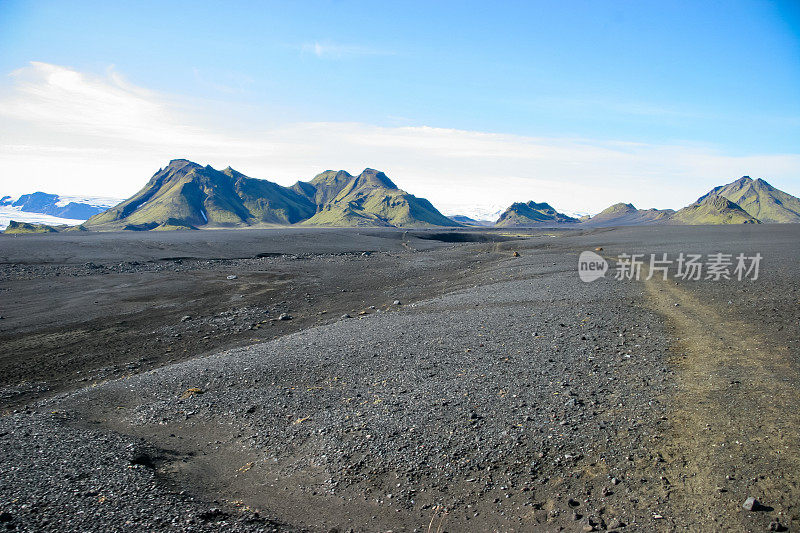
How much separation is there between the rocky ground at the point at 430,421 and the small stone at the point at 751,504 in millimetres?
35

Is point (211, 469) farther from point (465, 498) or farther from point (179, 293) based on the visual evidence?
point (179, 293)

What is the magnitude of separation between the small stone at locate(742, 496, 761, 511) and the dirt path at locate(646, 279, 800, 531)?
6cm

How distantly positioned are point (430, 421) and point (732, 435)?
4705 millimetres

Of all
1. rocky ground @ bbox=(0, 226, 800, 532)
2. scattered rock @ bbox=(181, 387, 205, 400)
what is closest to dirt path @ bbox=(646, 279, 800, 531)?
rocky ground @ bbox=(0, 226, 800, 532)

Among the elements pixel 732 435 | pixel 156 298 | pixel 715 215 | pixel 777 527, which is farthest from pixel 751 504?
pixel 715 215

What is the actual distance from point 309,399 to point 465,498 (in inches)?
170

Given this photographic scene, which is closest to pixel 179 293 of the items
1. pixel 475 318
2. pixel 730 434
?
pixel 475 318

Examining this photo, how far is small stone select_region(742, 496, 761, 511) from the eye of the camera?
584 centimetres

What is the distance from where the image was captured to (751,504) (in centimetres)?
586

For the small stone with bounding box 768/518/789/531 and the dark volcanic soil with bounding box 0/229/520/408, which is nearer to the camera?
the small stone with bounding box 768/518/789/531
